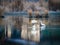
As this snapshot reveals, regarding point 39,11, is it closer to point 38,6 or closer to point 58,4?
point 38,6

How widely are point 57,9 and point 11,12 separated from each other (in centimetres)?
54

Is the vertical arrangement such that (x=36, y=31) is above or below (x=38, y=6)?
below

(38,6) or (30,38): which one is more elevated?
(38,6)

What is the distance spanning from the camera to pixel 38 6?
61.2 inches

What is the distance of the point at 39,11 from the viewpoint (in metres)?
1.56

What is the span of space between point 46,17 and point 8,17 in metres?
0.44

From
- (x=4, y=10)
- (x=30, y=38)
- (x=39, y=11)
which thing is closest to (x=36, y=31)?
(x=30, y=38)

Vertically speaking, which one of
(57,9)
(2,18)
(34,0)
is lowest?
(2,18)

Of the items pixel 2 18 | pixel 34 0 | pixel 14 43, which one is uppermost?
pixel 34 0

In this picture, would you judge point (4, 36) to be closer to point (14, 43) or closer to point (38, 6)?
point (14, 43)

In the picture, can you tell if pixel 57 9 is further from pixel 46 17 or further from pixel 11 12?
pixel 11 12

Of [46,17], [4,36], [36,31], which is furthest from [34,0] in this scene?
[4,36]

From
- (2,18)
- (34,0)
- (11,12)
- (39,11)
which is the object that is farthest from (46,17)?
(2,18)

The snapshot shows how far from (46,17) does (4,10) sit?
0.50m
